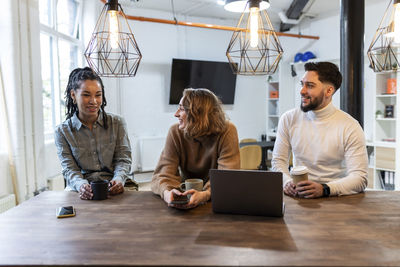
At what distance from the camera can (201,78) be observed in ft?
20.2

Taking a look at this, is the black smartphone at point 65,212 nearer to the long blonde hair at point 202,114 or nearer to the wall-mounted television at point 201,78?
the long blonde hair at point 202,114

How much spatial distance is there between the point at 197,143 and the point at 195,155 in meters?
0.07

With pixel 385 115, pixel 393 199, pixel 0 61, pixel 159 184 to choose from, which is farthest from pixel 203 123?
pixel 385 115

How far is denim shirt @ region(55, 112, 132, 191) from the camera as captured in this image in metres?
2.22

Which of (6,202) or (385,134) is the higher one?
(385,134)

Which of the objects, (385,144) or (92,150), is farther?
(385,144)

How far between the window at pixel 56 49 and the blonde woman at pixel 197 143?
296cm

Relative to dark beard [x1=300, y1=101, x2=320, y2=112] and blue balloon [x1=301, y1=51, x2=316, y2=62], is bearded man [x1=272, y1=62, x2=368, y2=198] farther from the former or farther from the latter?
blue balloon [x1=301, y1=51, x2=316, y2=62]

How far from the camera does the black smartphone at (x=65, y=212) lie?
1483 mm

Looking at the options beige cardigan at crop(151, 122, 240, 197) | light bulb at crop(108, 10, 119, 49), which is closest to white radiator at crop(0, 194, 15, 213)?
beige cardigan at crop(151, 122, 240, 197)

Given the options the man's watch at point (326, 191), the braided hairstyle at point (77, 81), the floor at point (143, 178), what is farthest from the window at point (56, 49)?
the man's watch at point (326, 191)

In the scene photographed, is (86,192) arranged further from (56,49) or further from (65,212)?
(56,49)

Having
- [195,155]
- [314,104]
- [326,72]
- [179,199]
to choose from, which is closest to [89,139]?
[195,155]

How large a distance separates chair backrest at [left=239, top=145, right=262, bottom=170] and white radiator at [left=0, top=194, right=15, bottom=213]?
106 inches
